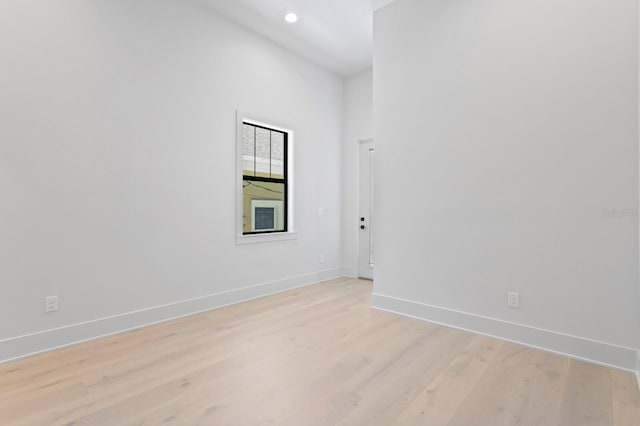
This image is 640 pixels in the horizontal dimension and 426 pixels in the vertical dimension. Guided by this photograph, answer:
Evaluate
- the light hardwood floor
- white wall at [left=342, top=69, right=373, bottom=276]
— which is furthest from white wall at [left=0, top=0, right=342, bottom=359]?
white wall at [left=342, top=69, right=373, bottom=276]

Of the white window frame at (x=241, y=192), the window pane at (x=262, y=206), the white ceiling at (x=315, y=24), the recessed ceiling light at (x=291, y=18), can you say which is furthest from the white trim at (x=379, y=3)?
the window pane at (x=262, y=206)

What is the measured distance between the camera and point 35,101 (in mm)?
2441

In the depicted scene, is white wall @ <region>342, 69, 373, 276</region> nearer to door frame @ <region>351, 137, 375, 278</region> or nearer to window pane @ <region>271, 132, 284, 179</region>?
door frame @ <region>351, 137, 375, 278</region>

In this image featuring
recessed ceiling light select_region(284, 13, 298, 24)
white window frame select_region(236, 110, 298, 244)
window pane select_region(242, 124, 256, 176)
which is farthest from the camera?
window pane select_region(242, 124, 256, 176)

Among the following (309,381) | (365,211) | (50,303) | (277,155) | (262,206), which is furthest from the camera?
(365,211)

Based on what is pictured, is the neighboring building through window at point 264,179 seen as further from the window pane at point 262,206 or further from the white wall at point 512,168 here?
the white wall at point 512,168

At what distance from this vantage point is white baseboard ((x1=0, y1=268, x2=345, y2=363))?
2.38 metres

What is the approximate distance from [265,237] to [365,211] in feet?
5.85

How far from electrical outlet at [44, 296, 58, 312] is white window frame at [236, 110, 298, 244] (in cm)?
173

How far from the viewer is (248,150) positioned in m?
4.11

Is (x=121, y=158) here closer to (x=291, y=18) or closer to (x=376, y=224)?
(x=291, y=18)

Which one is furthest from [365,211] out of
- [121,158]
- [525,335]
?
[121,158]

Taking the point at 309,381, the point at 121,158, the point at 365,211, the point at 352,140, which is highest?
the point at 352,140

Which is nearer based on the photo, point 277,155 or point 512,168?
point 512,168
